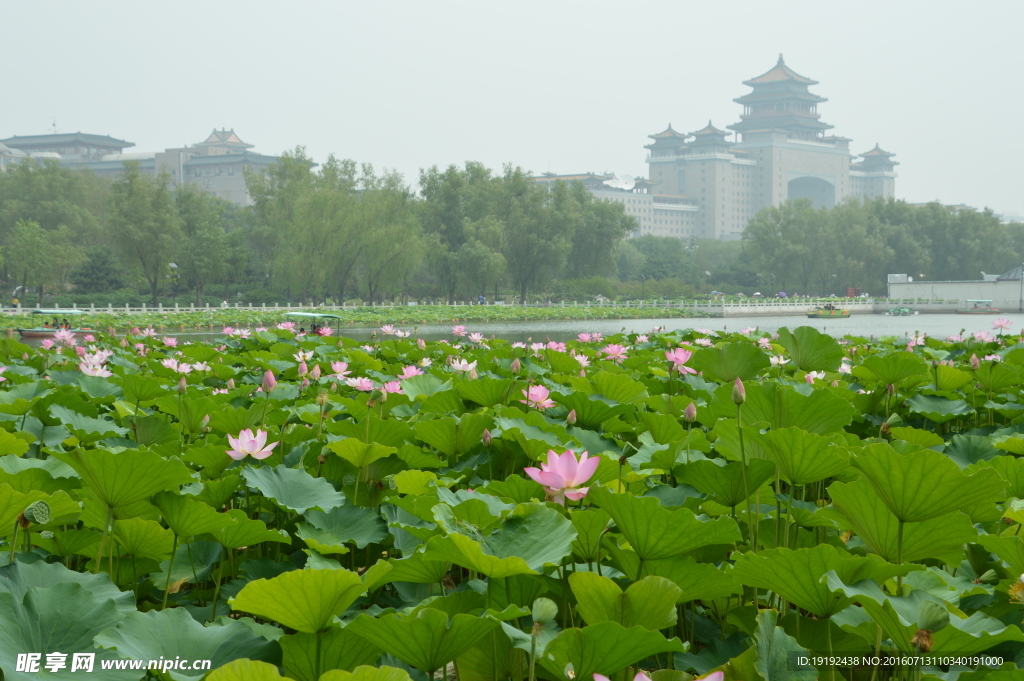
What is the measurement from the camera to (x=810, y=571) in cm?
94

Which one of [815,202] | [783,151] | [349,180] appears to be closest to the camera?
[349,180]

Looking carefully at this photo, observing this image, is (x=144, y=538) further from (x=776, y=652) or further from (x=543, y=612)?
(x=776, y=652)

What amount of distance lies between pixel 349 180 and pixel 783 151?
71.7 meters

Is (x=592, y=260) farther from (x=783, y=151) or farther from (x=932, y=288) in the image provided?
(x=783, y=151)

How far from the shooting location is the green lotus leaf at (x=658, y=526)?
39.0 inches

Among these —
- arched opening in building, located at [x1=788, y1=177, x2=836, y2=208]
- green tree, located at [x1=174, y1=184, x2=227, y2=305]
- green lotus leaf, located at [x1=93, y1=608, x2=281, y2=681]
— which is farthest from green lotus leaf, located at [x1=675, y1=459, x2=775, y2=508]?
arched opening in building, located at [x1=788, y1=177, x2=836, y2=208]

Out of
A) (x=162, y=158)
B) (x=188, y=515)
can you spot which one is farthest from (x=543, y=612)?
(x=162, y=158)

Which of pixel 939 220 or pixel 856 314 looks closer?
pixel 856 314

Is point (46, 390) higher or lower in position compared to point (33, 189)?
lower

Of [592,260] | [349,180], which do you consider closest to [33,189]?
[349,180]

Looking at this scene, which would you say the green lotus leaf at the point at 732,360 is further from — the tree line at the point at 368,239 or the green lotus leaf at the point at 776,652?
the tree line at the point at 368,239

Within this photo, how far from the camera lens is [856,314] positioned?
40.4 meters

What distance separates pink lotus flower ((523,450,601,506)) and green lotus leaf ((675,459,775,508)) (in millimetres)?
360

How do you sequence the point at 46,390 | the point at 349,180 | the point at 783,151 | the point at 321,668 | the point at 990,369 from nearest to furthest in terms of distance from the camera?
the point at 321,668, the point at 46,390, the point at 990,369, the point at 349,180, the point at 783,151
